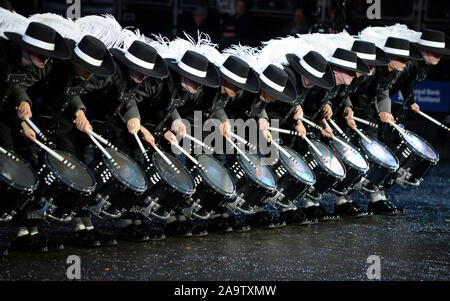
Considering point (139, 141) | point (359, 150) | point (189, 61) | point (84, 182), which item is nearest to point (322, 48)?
point (359, 150)

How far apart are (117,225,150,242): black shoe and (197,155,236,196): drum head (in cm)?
76

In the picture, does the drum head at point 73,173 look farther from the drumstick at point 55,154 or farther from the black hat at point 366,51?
the black hat at point 366,51

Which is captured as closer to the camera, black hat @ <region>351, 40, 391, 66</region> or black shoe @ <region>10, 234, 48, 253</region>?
black shoe @ <region>10, 234, 48, 253</region>

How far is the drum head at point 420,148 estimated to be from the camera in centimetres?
969

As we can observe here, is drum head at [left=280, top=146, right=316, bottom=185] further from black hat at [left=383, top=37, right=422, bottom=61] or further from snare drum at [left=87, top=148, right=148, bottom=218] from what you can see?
black hat at [left=383, top=37, right=422, bottom=61]

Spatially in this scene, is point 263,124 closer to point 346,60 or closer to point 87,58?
point 346,60

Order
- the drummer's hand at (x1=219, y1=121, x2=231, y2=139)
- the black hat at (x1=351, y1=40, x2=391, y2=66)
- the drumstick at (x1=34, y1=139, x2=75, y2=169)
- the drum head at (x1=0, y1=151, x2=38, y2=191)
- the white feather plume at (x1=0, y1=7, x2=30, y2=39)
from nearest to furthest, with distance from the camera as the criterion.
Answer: the drum head at (x1=0, y1=151, x2=38, y2=191), the drumstick at (x1=34, y1=139, x2=75, y2=169), the white feather plume at (x1=0, y1=7, x2=30, y2=39), the drummer's hand at (x1=219, y1=121, x2=231, y2=139), the black hat at (x1=351, y1=40, x2=391, y2=66)

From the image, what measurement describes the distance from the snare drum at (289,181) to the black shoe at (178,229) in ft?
2.93

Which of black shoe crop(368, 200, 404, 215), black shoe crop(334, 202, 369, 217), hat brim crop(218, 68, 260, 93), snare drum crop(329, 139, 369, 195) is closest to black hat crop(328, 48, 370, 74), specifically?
snare drum crop(329, 139, 369, 195)

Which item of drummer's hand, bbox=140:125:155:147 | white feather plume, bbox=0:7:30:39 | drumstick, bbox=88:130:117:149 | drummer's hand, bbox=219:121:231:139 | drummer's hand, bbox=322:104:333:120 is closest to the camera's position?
white feather plume, bbox=0:7:30:39

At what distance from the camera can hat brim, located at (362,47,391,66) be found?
9.58m

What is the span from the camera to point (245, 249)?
7.97 metres

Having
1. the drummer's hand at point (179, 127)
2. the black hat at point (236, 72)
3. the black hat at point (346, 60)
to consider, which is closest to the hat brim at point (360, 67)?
the black hat at point (346, 60)

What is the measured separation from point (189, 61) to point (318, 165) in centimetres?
187
